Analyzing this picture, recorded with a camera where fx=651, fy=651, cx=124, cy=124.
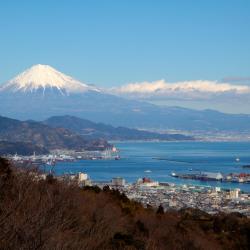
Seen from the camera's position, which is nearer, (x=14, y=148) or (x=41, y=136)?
(x=14, y=148)

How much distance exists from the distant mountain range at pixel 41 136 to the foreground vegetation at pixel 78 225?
45.4 meters

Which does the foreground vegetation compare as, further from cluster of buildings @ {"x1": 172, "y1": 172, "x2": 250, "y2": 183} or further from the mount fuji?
the mount fuji

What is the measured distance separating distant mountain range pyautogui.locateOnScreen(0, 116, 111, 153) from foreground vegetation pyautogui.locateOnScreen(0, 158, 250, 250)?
45364mm

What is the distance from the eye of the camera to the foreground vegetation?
356 cm

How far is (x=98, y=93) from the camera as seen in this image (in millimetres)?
141625

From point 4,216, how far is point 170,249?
5.45 metres

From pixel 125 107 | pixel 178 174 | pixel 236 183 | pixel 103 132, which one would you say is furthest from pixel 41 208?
pixel 125 107

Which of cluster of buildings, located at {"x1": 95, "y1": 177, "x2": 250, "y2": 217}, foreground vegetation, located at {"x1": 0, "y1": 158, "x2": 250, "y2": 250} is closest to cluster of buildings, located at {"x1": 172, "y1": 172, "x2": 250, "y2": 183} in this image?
cluster of buildings, located at {"x1": 95, "y1": 177, "x2": 250, "y2": 217}

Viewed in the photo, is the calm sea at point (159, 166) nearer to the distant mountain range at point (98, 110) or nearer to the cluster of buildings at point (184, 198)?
the cluster of buildings at point (184, 198)

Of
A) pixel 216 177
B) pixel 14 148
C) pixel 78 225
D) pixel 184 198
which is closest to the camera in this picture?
pixel 78 225

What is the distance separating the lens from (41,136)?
62656 mm

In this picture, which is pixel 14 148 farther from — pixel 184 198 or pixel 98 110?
pixel 98 110

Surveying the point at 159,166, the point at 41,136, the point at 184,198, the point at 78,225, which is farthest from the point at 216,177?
the point at 78,225

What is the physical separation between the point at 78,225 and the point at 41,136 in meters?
57.1
